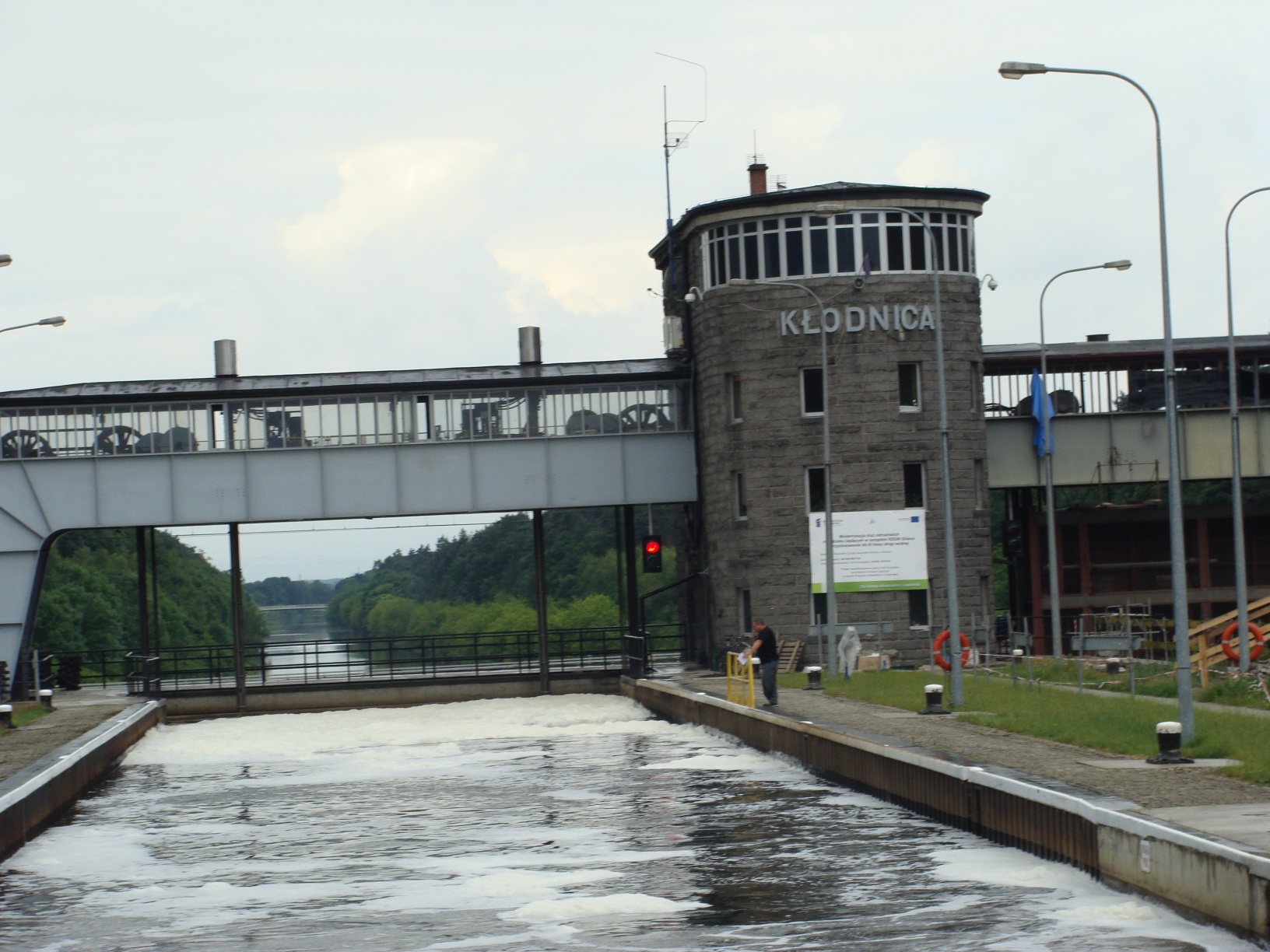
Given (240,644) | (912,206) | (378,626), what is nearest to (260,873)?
(240,644)

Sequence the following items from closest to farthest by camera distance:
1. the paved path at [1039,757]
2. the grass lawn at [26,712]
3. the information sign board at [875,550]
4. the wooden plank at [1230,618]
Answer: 1. the paved path at [1039,757]
2. the grass lawn at [26,712]
3. the wooden plank at [1230,618]
4. the information sign board at [875,550]

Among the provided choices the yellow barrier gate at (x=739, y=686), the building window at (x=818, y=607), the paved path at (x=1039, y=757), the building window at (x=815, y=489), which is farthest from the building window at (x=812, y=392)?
the paved path at (x=1039, y=757)

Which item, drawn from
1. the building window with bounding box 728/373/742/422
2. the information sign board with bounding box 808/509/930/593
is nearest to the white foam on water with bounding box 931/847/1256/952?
the information sign board with bounding box 808/509/930/593

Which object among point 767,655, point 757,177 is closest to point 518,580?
point 757,177

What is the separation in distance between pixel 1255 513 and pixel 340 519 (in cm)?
2977

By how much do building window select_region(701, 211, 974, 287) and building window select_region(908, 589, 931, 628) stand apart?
818 cm

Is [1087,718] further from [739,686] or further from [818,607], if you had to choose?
[818,607]

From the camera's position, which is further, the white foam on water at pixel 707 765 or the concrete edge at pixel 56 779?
the white foam on water at pixel 707 765

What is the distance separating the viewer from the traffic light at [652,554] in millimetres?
44250

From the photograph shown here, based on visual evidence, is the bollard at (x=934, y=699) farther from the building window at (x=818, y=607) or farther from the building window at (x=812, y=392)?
the building window at (x=812, y=392)

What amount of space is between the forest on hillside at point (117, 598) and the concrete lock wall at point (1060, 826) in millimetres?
48752

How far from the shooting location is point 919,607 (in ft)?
148

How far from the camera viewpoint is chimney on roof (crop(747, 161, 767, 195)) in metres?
50.4

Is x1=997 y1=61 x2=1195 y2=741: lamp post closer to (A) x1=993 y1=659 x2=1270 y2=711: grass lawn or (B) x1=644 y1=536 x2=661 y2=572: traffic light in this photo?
(A) x1=993 y1=659 x2=1270 y2=711: grass lawn
